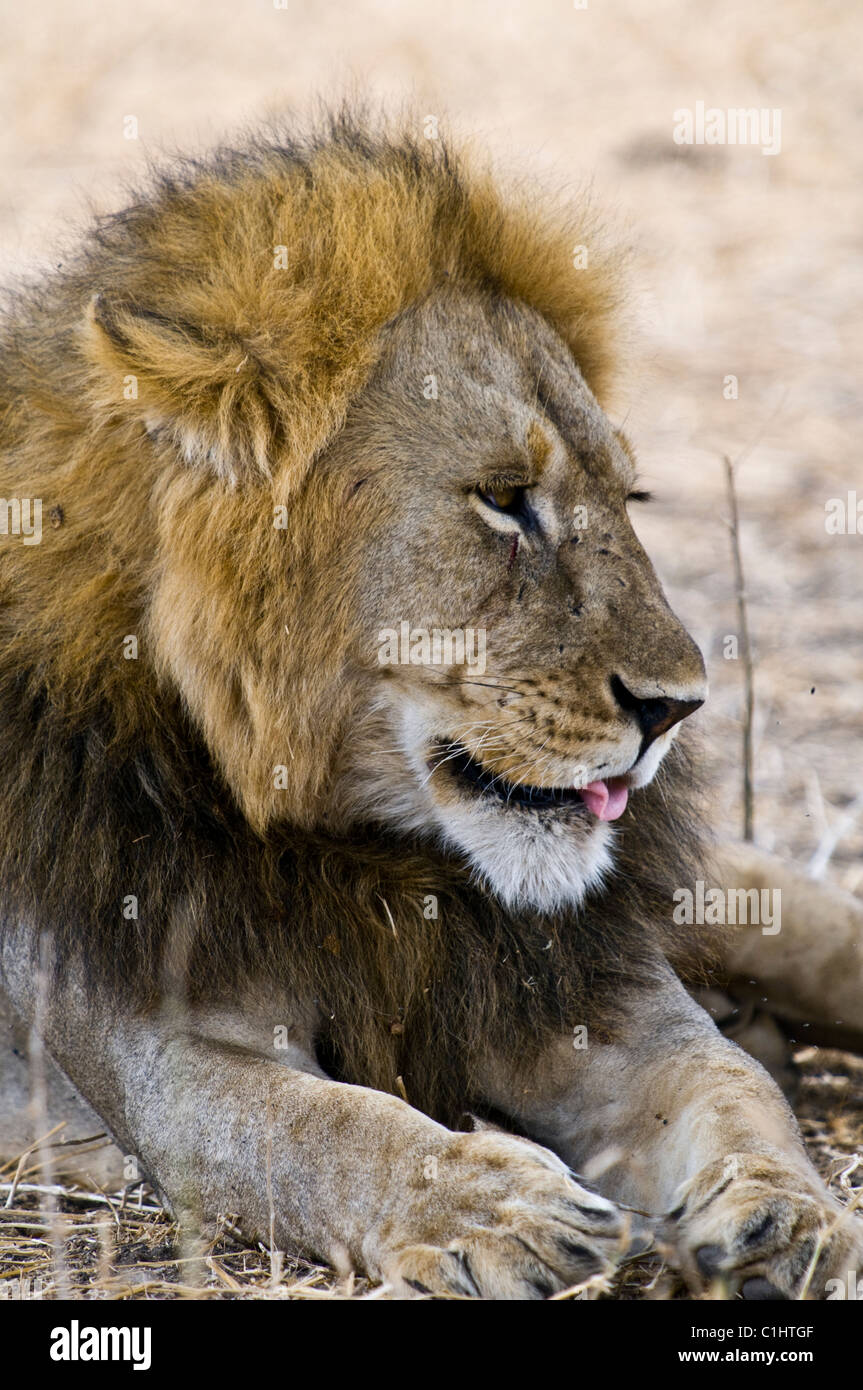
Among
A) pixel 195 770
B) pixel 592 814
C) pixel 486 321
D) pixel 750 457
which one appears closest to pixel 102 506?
pixel 195 770

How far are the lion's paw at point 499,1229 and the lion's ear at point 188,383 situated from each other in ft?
4.59

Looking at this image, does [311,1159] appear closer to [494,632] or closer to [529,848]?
[529,848]

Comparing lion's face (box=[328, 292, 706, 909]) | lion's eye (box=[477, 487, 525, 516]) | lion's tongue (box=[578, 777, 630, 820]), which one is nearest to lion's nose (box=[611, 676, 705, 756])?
lion's face (box=[328, 292, 706, 909])

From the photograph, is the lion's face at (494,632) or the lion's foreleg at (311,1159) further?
the lion's face at (494,632)

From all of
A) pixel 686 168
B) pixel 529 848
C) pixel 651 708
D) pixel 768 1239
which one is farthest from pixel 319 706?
pixel 686 168

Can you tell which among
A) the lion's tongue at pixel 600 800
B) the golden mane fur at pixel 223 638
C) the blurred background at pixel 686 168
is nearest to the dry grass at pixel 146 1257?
the golden mane fur at pixel 223 638

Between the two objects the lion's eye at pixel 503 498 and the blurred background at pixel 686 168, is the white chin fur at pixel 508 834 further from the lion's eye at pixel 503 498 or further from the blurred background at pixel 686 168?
the blurred background at pixel 686 168

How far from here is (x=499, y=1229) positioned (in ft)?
9.21

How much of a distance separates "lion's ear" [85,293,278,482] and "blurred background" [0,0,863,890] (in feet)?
13.0

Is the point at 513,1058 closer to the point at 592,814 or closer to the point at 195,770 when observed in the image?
the point at 592,814

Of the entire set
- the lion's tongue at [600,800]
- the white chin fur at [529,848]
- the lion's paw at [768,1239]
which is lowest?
the lion's paw at [768,1239]

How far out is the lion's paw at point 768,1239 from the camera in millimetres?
2873

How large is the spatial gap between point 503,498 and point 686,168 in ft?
35.8

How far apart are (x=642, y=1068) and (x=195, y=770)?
1154 mm
